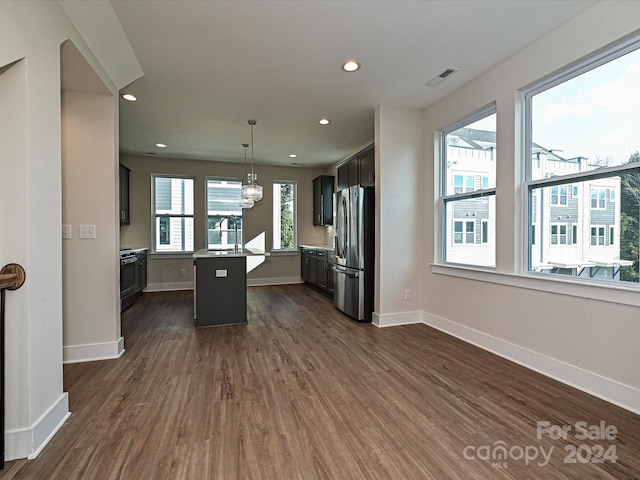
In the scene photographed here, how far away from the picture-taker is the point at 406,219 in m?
3.88

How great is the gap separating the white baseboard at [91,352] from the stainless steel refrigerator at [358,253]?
264cm

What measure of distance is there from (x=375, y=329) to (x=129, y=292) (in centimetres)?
377

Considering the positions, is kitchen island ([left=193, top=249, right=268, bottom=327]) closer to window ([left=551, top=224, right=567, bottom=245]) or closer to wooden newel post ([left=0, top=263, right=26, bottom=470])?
wooden newel post ([left=0, top=263, right=26, bottom=470])

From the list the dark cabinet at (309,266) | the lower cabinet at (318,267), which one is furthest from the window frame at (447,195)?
the dark cabinet at (309,266)

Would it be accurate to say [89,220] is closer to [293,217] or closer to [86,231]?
[86,231]

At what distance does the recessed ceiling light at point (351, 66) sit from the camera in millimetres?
2808

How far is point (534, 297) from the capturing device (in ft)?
8.41

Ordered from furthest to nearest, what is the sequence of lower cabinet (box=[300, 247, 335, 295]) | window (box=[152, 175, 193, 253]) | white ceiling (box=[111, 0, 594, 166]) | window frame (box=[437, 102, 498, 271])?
window (box=[152, 175, 193, 253])
lower cabinet (box=[300, 247, 335, 295])
window frame (box=[437, 102, 498, 271])
white ceiling (box=[111, 0, 594, 166])

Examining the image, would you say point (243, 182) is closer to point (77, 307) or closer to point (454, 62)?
point (77, 307)

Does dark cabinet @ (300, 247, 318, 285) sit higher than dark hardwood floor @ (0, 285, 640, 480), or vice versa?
dark cabinet @ (300, 247, 318, 285)

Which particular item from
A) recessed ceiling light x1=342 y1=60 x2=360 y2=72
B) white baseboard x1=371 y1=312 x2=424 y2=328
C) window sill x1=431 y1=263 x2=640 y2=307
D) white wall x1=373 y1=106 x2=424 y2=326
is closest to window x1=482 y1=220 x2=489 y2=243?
window sill x1=431 y1=263 x2=640 y2=307

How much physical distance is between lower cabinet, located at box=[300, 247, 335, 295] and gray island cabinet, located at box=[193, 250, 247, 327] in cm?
185

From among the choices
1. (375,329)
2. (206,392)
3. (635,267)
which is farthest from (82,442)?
(635,267)

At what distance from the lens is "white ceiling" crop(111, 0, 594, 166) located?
2.15 meters
